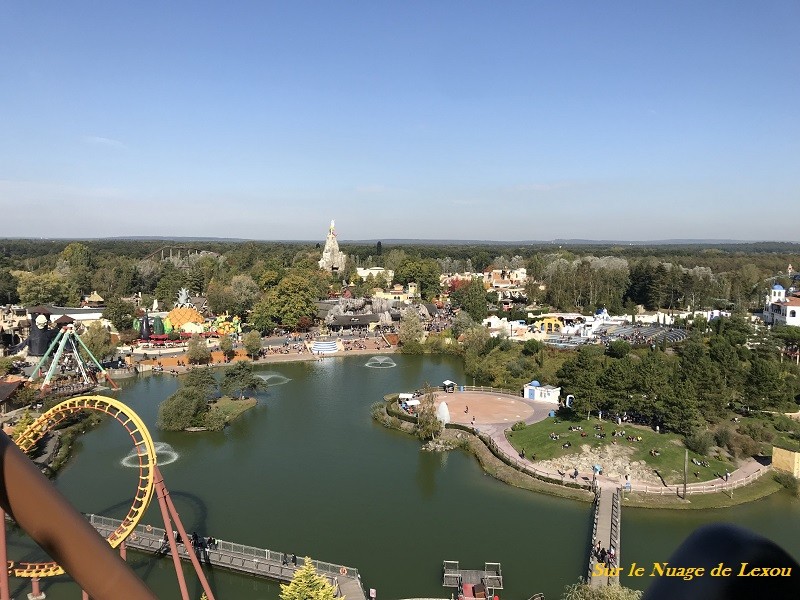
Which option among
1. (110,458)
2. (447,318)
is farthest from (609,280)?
(110,458)

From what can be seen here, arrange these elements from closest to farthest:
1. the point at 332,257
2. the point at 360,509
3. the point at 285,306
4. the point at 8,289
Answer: the point at 360,509 < the point at 285,306 < the point at 8,289 < the point at 332,257

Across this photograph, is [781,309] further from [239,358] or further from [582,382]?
[239,358]

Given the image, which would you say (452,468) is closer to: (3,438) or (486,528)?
(486,528)

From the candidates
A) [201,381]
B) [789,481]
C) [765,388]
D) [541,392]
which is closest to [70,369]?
[201,381]

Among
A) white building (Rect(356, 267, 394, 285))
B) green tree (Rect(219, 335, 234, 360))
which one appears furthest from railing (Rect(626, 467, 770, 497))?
white building (Rect(356, 267, 394, 285))

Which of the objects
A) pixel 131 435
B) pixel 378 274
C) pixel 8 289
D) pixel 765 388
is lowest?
pixel 765 388
